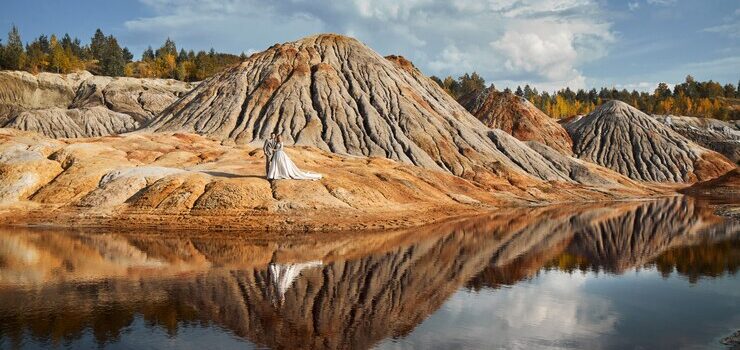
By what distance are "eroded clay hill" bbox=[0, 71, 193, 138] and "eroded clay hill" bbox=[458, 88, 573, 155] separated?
7788cm

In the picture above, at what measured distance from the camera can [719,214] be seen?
5547 cm

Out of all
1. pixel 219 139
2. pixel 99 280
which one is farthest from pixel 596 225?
pixel 219 139

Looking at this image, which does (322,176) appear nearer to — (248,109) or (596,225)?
(596,225)

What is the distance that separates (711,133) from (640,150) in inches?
1716

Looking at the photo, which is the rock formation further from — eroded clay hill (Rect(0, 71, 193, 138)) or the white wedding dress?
eroded clay hill (Rect(0, 71, 193, 138))

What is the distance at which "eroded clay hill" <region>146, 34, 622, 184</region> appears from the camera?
77.9 metres

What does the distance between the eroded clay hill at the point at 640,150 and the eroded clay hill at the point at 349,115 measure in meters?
26.5

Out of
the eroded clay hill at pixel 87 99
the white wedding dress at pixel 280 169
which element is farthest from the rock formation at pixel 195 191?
the eroded clay hill at pixel 87 99

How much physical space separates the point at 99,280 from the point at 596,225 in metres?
37.5

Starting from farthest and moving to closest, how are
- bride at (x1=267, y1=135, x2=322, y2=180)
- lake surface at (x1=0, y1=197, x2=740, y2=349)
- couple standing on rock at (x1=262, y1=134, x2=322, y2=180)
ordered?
bride at (x1=267, y1=135, x2=322, y2=180) → couple standing on rock at (x1=262, y1=134, x2=322, y2=180) → lake surface at (x1=0, y1=197, x2=740, y2=349)

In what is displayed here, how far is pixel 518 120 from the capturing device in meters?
126

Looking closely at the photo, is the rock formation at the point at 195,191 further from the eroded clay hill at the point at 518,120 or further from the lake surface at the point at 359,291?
the eroded clay hill at the point at 518,120

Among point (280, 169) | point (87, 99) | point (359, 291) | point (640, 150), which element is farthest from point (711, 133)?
point (87, 99)

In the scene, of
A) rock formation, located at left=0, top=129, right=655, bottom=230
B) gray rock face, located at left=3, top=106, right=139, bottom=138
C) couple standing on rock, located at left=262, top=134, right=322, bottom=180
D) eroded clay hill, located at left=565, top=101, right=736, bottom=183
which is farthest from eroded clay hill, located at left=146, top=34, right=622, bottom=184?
gray rock face, located at left=3, top=106, right=139, bottom=138
